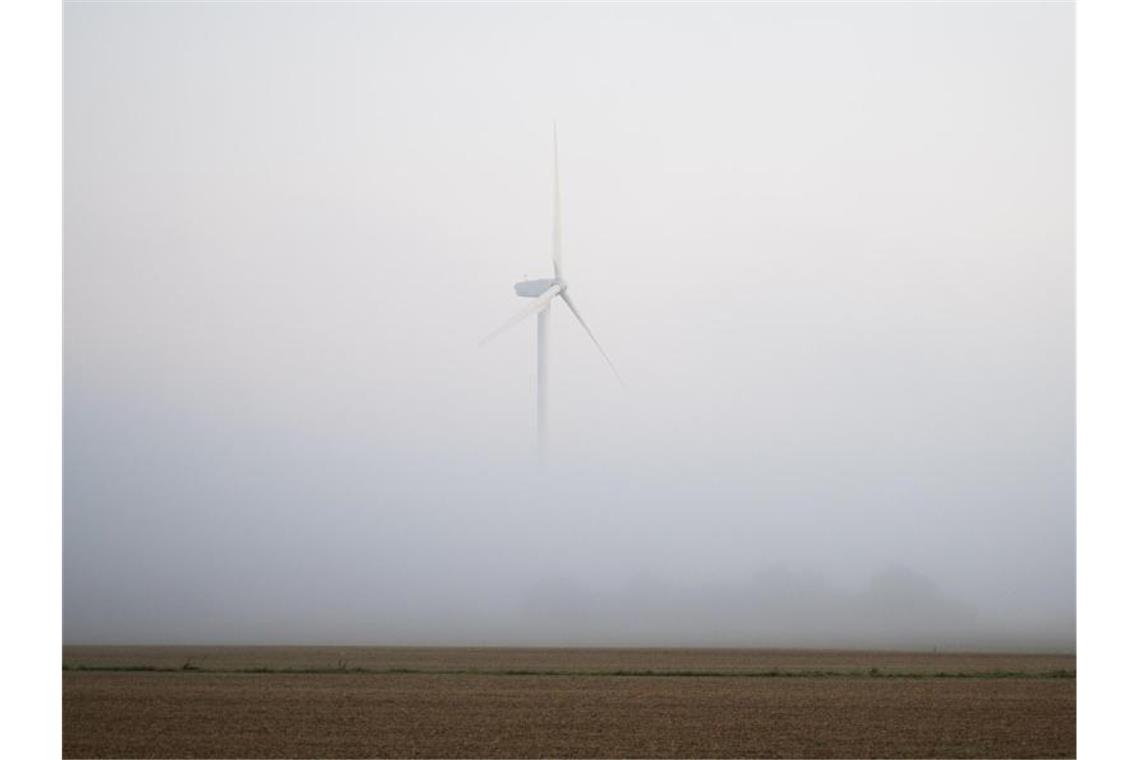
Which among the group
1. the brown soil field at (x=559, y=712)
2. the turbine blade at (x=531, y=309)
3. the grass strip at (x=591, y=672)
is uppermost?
the turbine blade at (x=531, y=309)

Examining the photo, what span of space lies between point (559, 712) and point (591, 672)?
8186 mm

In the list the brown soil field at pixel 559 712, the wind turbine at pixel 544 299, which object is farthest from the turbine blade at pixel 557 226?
the brown soil field at pixel 559 712

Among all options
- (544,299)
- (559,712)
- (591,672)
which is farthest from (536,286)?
(591,672)

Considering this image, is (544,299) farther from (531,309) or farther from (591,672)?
(591,672)

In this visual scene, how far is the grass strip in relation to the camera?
27.4 metres

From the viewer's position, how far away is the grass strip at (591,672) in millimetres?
27438

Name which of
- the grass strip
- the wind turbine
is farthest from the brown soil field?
the wind turbine

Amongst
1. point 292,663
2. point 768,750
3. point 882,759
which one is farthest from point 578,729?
point 292,663

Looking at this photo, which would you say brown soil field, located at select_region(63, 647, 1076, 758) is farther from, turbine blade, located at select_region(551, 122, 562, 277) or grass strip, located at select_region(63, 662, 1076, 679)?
turbine blade, located at select_region(551, 122, 562, 277)

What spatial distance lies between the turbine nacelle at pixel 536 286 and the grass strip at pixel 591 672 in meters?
7.44

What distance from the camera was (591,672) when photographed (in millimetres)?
28656

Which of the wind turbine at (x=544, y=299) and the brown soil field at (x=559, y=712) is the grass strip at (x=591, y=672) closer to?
the brown soil field at (x=559, y=712)
